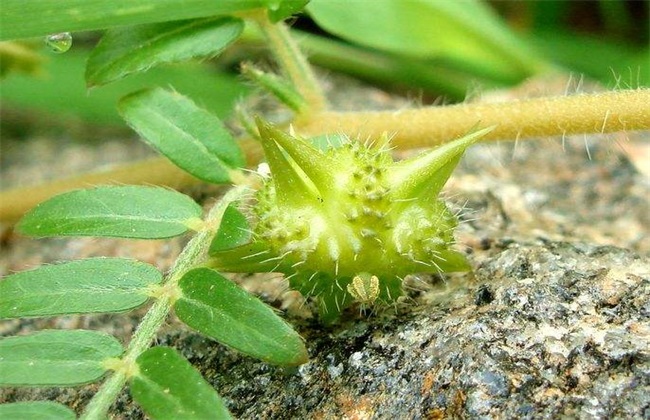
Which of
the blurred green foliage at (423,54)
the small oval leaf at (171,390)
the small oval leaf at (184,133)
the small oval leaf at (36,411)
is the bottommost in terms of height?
the blurred green foliage at (423,54)

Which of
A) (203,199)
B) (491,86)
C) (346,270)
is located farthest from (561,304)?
(491,86)

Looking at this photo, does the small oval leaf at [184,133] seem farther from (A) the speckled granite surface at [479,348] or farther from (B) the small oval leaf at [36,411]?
(B) the small oval leaf at [36,411]

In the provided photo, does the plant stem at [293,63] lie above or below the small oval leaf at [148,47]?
below

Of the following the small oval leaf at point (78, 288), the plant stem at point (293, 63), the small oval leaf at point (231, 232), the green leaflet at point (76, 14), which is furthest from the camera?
the plant stem at point (293, 63)

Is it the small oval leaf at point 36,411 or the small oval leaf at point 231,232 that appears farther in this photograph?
the small oval leaf at point 231,232

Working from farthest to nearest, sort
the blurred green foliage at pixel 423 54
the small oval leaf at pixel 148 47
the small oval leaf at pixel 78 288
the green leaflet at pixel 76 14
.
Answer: the blurred green foliage at pixel 423 54 < the small oval leaf at pixel 148 47 < the green leaflet at pixel 76 14 < the small oval leaf at pixel 78 288

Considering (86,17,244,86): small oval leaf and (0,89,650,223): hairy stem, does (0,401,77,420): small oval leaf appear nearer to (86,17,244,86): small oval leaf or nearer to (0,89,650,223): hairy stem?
(86,17,244,86): small oval leaf

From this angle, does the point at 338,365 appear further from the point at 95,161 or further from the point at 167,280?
the point at 95,161

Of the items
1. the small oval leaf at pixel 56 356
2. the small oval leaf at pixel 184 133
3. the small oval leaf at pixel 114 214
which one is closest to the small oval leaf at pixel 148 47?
the small oval leaf at pixel 184 133
